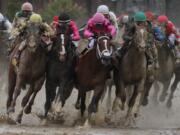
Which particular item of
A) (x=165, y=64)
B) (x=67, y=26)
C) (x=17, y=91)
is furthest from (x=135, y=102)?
(x=165, y=64)

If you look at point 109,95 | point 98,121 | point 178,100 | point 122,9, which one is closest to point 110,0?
point 122,9

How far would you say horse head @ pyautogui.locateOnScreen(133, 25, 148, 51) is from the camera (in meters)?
16.5

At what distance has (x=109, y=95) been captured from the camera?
2053 centimetres

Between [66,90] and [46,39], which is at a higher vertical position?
[46,39]

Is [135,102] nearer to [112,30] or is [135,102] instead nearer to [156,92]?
[112,30]

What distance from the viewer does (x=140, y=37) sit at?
16500mm

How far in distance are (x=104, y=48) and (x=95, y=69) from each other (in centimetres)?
82

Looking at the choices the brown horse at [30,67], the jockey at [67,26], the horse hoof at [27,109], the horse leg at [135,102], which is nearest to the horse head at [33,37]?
the brown horse at [30,67]

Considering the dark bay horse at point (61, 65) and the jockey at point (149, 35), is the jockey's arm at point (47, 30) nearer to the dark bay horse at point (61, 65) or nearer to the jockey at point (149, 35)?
the dark bay horse at point (61, 65)

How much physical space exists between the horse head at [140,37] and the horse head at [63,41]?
1.54 metres

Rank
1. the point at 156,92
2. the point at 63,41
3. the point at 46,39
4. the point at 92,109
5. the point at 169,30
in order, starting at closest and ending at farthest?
the point at 92,109 < the point at 63,41 < the point at 46,39 < the point at 169,30 < the point at 156,92

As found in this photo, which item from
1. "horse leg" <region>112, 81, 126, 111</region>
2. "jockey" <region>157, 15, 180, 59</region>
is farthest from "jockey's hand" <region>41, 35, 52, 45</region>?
"jockey" <region>157, 15, 180, 59</region>

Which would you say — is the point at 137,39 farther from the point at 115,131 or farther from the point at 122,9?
the point at 122,9

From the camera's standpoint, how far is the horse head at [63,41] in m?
17.0
